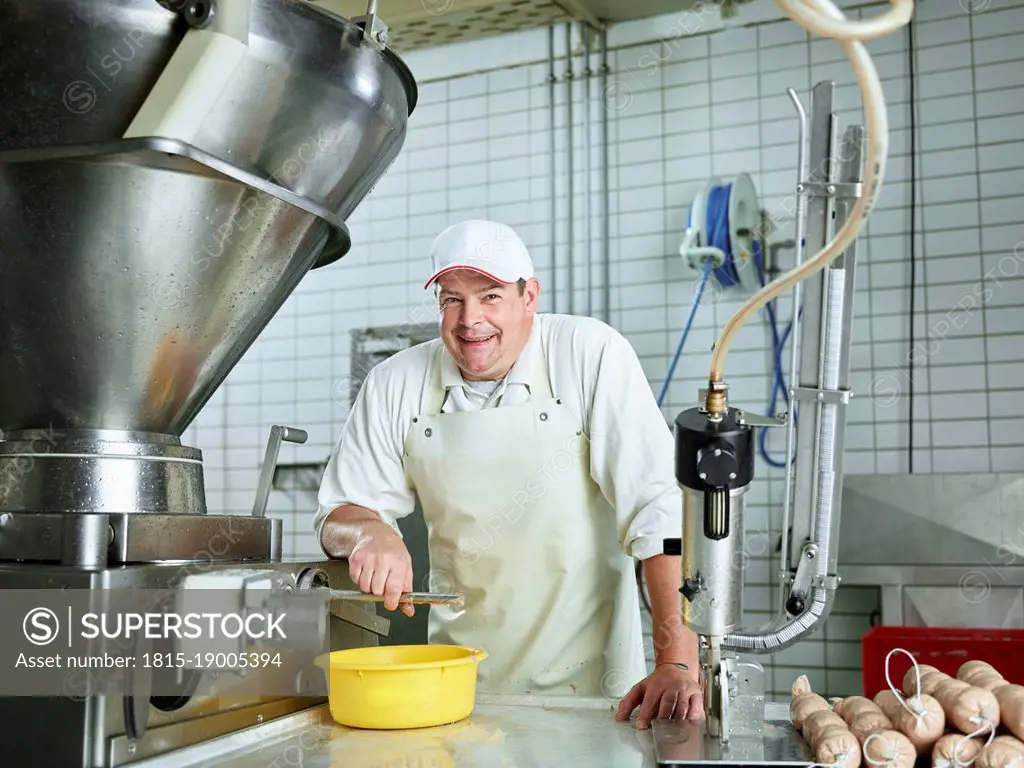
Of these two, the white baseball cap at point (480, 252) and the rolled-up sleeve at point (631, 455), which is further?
the white baseball cap at point (480, 252)

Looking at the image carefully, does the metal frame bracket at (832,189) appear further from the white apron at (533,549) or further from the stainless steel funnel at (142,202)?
the white apron at (533,549)

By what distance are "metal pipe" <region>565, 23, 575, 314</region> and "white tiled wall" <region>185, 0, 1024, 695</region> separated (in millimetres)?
29

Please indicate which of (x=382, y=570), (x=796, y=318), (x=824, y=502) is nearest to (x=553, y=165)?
(x=382, y=570)

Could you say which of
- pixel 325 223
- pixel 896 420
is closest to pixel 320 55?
pixel 325 223

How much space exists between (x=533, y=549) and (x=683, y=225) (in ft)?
8.06

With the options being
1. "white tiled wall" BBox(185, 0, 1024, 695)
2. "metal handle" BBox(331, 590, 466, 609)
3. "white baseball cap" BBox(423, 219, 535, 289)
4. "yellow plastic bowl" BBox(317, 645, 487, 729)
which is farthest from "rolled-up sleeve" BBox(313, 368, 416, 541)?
"white tiled wall" BBox(185, 0, 1024, 695)

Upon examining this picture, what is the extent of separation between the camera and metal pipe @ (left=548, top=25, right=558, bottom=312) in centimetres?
438

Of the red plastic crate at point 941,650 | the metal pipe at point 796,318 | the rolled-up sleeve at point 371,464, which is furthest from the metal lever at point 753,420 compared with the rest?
the red plastic crate at point 941,650

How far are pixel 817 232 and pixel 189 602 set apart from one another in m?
0.90

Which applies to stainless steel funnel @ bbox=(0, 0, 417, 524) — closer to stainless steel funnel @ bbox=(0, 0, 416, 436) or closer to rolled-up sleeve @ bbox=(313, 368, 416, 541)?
stainless steel funnel @ bbox=(0, 0, 416, 436)

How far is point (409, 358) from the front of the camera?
7.41 ft

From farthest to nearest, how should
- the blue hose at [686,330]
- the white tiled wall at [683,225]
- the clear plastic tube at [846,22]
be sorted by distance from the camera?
the blue hose at [686,330] → the white tiled wall at [683,225] → the clear plastic tube at [846,22]

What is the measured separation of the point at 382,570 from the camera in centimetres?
165

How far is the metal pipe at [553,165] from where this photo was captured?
4.38m
